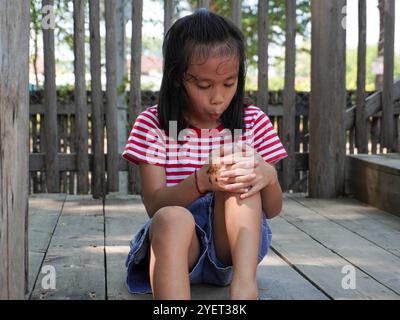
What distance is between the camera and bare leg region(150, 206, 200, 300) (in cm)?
177

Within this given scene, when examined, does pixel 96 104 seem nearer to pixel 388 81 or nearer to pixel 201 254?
pixel 388 81

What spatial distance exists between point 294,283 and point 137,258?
56 cm

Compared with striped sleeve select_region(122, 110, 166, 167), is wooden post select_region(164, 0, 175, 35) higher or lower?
higher

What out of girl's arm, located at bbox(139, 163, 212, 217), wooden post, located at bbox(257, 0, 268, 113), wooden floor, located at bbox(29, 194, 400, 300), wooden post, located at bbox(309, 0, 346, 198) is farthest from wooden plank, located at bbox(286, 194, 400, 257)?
girl's arm, located at bbox(139, 163, 212, 217)

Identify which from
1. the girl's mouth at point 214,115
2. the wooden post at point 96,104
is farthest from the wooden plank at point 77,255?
the girl's mouth at point 214,115

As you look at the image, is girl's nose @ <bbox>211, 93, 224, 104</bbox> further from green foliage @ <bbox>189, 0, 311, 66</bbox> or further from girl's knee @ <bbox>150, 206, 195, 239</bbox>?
green foliage @ <bbox>189, 0, 311, 66</bbox>

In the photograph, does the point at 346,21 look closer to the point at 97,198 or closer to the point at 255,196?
the point at 97,198

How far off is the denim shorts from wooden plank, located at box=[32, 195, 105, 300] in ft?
0.41

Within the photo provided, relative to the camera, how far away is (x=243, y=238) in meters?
1.91

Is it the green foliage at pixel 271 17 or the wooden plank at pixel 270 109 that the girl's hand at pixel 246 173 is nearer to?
the wooden plank at pixel 270 109

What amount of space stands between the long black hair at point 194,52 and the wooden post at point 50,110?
1955mm

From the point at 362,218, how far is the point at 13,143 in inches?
90.8

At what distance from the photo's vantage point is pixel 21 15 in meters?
1.80

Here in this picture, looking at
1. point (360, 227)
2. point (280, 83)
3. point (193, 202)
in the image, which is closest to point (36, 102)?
point (360, 227)
